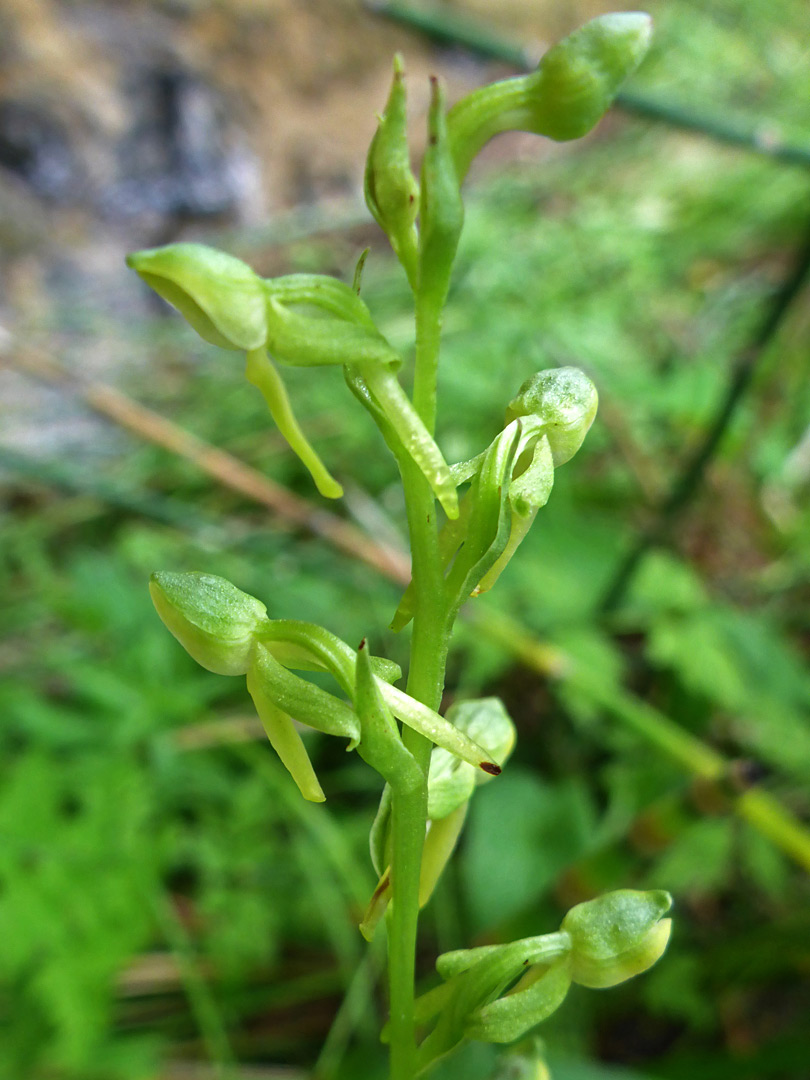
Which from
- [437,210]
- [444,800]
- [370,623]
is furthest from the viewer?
[370,623]

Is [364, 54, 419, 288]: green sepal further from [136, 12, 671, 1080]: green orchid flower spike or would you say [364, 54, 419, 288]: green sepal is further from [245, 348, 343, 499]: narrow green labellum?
[245, 348, 343, 499]: narrow green labellum

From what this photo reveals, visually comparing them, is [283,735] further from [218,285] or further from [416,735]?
[218,285]

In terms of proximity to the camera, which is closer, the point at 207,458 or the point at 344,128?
the point at 207,458

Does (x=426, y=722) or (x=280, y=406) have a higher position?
(x=280, y=406)

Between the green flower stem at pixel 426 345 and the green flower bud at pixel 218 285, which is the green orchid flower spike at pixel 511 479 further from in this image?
the green flower bud at pixel 218 285

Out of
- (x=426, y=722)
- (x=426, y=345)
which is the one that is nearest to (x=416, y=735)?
(x=426, y=722)

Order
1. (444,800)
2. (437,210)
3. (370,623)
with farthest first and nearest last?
(370,623), (444,800), (437,210)

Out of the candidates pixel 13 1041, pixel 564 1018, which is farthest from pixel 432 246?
pixel 13 1041

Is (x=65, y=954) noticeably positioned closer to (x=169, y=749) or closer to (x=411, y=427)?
(x=169, y=749)
